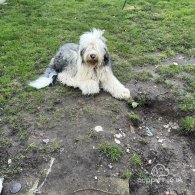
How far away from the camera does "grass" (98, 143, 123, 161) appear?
250 inches

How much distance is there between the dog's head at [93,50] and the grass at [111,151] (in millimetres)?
1896

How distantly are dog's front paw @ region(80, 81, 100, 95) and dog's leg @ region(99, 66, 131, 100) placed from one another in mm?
185

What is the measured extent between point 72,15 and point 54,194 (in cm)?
755

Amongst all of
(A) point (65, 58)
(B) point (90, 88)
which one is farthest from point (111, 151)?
(A) point (65, 58)

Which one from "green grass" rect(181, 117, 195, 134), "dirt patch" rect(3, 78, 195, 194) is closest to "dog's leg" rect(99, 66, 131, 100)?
"dirt patch" rect(3, 78, 195, 194)

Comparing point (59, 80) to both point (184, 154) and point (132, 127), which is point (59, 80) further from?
point (184, 154)

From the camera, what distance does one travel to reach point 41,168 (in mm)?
6168

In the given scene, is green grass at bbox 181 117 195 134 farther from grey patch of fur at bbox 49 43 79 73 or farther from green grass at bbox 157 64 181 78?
grey patch of fur at bbox 49 43 79 73

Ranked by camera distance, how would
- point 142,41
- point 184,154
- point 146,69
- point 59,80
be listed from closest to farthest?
point 184,154 → point 59,80 → point 146,69 → point 142,41

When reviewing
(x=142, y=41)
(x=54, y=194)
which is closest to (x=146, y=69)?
(x=142, y=41)

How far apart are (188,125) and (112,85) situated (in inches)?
70.0

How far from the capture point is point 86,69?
7.83 metres

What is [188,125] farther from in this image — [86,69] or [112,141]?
[86,69]

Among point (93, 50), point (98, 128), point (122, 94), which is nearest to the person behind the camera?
point (98, 128)
